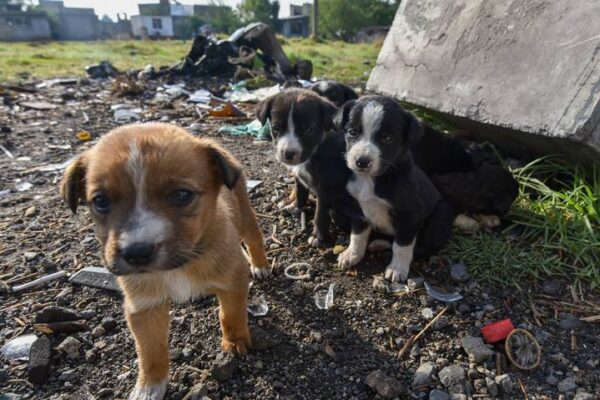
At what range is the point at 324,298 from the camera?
362cm

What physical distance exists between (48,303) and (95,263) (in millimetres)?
583

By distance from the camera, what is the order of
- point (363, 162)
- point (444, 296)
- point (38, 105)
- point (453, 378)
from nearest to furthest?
point (453, 378) < point (444, 296) < point (363, 162) < point (38, 105)

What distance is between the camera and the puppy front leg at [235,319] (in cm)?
Result: 283

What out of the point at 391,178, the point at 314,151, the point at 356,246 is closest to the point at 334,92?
the point at 314,151

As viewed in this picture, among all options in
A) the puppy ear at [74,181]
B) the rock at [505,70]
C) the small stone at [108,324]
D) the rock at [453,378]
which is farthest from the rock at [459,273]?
the puppy ear at [74,181]

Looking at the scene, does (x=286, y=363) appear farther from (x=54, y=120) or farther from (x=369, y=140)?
(x=54, y=120)

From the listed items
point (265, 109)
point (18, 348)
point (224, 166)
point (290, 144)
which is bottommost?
point (18, 348)

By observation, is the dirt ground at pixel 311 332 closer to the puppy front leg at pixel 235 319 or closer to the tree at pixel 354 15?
the puppy front leg at pixel 235 319

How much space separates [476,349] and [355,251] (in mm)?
1385

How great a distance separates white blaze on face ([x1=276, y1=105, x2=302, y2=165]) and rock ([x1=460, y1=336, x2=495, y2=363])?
2360 millimetres

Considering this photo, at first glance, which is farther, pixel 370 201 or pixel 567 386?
pixel 370 201

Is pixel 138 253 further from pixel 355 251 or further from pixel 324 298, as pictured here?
pixel 355 251

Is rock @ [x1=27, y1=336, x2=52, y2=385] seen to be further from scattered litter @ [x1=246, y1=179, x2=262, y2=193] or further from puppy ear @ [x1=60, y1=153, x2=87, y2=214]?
scattered litter @ [x1=246, y1=179, x2=262, y2=193]

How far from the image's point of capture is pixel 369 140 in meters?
3.71
